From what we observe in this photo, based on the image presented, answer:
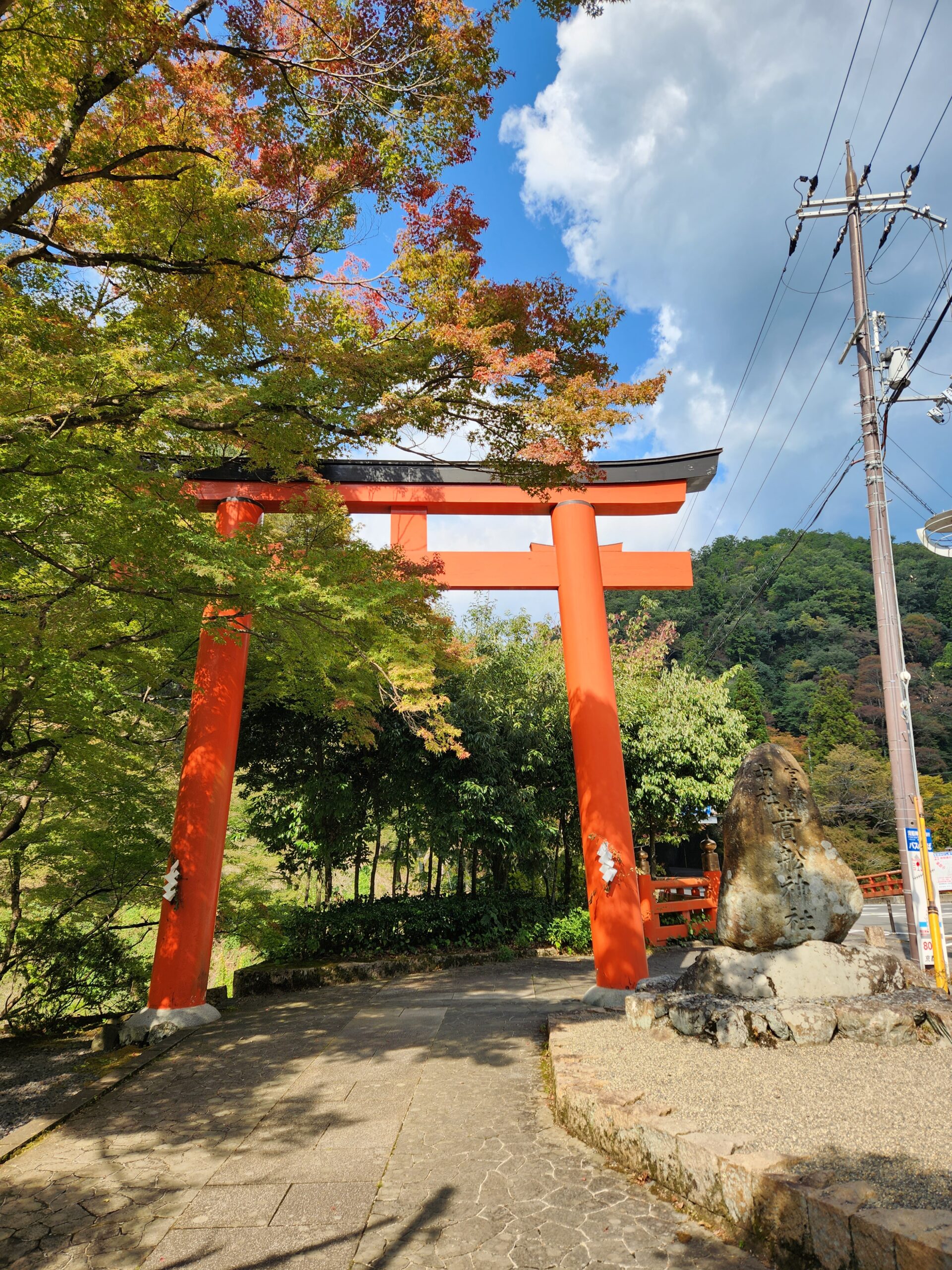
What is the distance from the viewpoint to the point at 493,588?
8.69 metres

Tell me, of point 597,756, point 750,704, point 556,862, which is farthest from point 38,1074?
point 750,704

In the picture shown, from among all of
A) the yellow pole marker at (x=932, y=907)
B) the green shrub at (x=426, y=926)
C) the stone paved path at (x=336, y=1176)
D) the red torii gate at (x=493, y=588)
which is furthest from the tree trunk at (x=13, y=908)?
the yellow pole marker at (x=932, y=907)

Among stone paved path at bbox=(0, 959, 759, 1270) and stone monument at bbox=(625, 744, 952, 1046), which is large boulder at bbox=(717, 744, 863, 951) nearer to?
stone monument at bbox=(625, 744, 952, 1046)

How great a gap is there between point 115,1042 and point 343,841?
4.30 meters

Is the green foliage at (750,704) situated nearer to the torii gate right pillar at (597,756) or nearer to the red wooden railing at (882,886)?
the red wooden railing at (882,886)

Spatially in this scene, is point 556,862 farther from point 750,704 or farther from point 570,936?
point 750,704

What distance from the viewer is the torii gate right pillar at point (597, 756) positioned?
23.0ft

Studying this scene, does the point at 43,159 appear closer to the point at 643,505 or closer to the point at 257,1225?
the point at 257,1225

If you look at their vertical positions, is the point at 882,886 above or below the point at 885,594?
below

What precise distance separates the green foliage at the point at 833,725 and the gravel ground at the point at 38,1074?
23.8 meters

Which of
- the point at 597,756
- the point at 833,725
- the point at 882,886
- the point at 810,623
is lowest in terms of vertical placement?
the point at 882,886

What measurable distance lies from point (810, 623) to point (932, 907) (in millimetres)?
37128

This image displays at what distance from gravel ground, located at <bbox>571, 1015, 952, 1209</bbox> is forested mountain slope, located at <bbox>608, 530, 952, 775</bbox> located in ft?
93.1

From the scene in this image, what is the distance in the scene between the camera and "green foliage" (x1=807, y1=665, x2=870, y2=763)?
25234 mm
